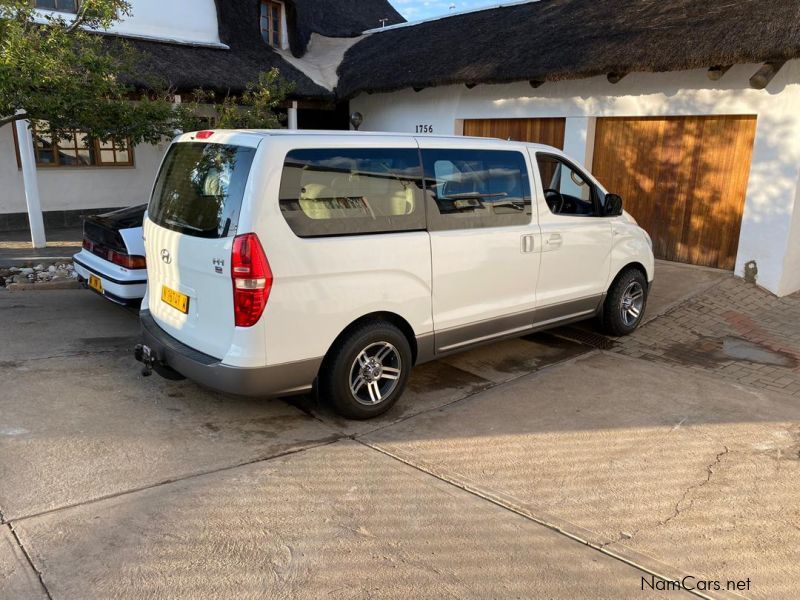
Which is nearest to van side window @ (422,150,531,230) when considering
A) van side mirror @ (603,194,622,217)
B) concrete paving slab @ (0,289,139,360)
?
van side mirror @ (603,194,622,217)

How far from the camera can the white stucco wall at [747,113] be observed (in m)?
7.80

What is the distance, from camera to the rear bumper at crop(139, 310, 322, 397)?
381 cm

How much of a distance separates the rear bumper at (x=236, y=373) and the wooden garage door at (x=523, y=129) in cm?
730

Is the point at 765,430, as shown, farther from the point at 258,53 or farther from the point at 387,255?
the point at 258,53

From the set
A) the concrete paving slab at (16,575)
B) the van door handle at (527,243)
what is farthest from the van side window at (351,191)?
the concrete paving slab at (16,575)

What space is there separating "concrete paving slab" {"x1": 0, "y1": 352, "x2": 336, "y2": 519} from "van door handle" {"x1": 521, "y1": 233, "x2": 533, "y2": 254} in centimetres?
217

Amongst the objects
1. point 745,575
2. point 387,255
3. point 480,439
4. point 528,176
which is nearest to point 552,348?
point 528,176

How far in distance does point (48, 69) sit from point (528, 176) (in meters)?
4.99

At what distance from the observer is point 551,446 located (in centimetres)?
410

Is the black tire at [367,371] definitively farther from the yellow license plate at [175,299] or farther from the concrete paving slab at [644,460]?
the yellow license plate at [175,299]

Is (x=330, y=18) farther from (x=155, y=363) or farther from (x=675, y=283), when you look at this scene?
(x=155, y=363)

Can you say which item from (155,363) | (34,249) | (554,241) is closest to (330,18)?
(34,249)

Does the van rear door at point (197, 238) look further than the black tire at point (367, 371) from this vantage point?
No

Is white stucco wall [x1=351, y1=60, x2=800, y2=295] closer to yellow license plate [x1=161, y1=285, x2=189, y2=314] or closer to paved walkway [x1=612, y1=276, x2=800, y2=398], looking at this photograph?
paved walkway [x1=612, y1=276, x2=800, y2=398]
